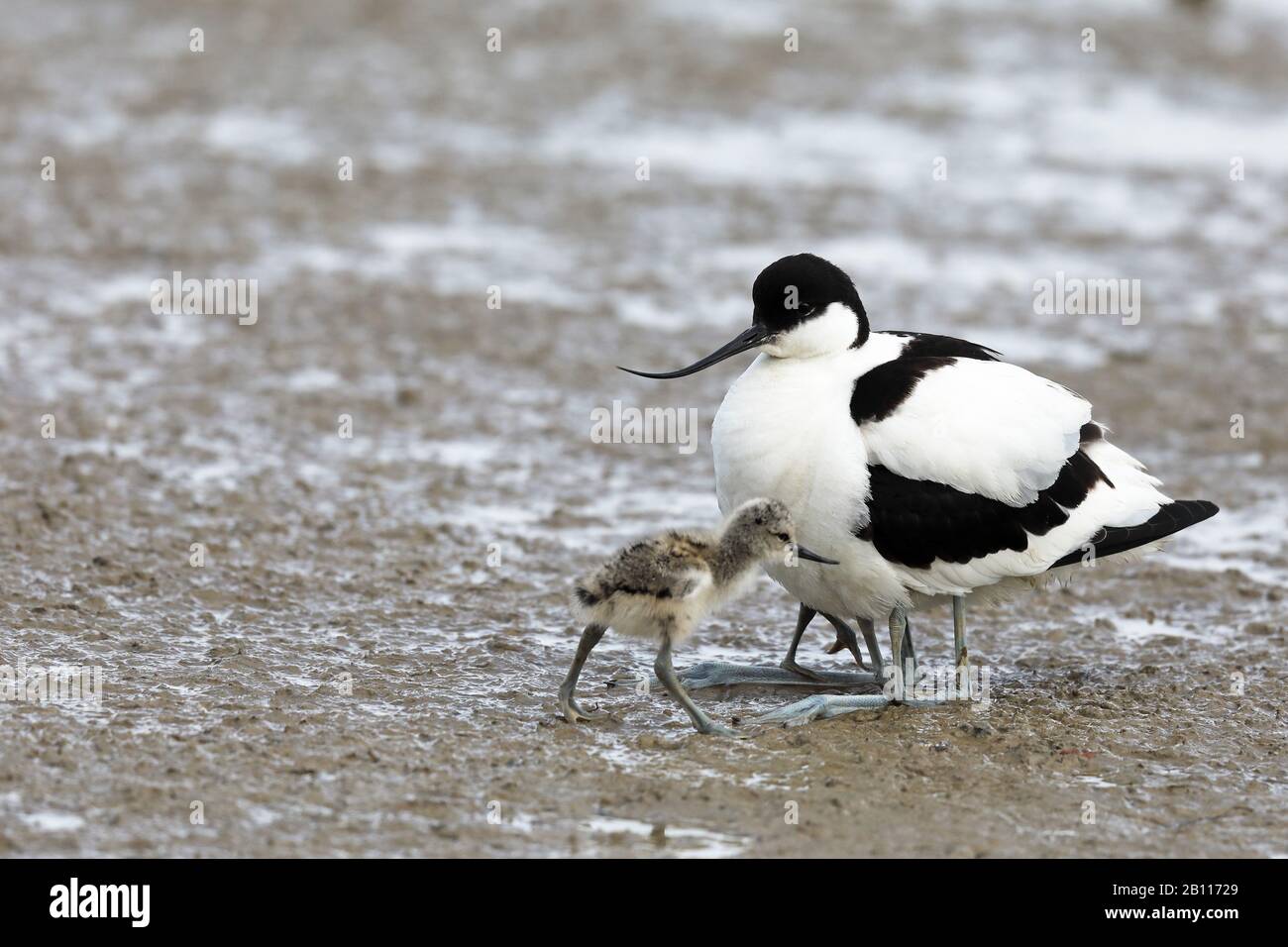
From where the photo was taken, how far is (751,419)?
5926 mm

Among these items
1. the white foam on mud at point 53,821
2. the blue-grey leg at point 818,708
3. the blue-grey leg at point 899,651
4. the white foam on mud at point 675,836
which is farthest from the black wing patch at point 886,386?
the white foam on mud at point 53,821

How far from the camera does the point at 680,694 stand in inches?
223

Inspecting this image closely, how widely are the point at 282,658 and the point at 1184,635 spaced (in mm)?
3441

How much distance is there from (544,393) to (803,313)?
3750 millimetres

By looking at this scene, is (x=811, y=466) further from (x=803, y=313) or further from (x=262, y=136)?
(x=262, y=136)

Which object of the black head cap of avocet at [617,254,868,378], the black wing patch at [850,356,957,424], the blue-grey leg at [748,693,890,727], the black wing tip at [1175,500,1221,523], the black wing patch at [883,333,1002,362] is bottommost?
the blue-grey leg at [748,693,890,727]

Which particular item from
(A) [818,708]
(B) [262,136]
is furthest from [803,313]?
(B) [262,136]

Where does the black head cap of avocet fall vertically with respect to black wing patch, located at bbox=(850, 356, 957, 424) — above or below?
above

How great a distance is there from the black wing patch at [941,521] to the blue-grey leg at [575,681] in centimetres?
90

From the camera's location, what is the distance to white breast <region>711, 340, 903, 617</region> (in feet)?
19.1

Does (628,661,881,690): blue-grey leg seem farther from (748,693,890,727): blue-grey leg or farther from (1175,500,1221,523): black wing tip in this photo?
(1175,500,1221,523): black wing tip

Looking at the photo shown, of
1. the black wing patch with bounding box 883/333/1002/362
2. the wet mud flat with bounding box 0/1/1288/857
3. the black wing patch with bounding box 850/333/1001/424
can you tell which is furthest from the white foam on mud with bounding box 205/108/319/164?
the black wing patch with bounding box 850/333/1001/424
